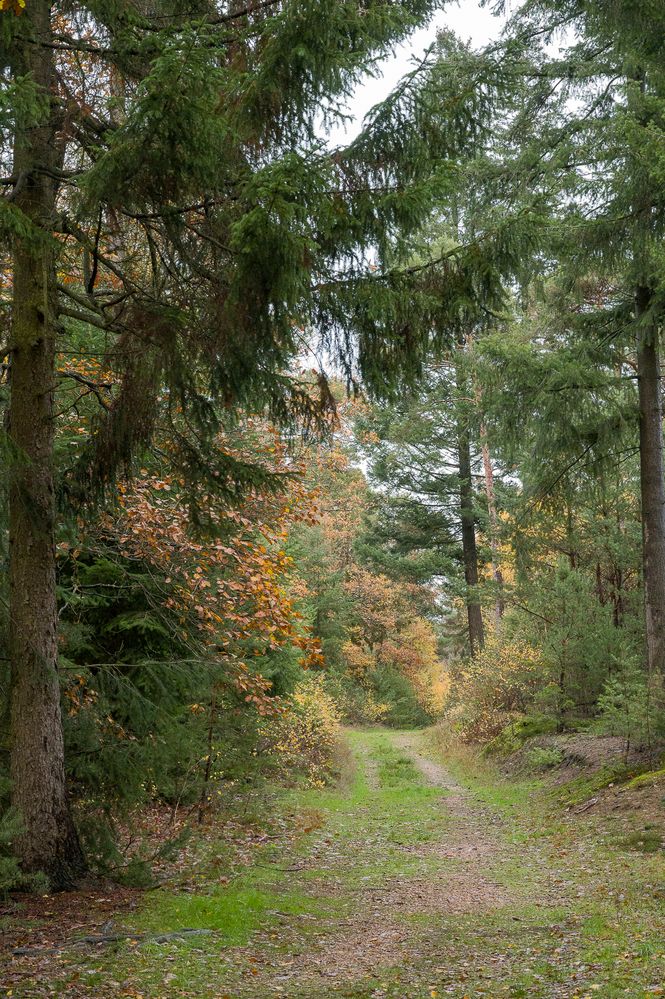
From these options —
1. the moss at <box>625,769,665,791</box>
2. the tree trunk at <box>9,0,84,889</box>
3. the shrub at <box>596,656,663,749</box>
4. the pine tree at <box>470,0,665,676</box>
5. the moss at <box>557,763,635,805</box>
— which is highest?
the pine tree at <box>470,0,665,676</box>

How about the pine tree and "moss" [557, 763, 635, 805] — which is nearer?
the pine tree

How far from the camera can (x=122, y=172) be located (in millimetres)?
5523

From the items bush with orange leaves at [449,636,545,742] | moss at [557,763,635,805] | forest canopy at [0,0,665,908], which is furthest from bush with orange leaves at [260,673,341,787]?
moss at [557,763,635,805]

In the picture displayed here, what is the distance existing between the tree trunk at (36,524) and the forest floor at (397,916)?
801 millimetres

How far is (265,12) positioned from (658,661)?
9816mm

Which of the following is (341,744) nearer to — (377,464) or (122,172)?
(377,464)

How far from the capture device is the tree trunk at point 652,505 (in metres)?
12.2

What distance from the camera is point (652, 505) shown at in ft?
40.4

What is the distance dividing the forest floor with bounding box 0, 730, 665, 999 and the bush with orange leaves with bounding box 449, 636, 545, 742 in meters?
5.15

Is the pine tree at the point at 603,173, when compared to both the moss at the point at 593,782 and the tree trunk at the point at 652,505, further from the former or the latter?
the moss at the point at 593,782

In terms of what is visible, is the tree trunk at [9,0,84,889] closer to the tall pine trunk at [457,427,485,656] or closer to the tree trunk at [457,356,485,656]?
the tree trunk at [457,356,485,656]

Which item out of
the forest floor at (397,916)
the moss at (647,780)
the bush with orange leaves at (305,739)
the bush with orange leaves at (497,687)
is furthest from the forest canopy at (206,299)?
the bush with orange leaves at (497,687)

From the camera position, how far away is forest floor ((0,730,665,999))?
5.19m

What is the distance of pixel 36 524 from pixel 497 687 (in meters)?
14.3
